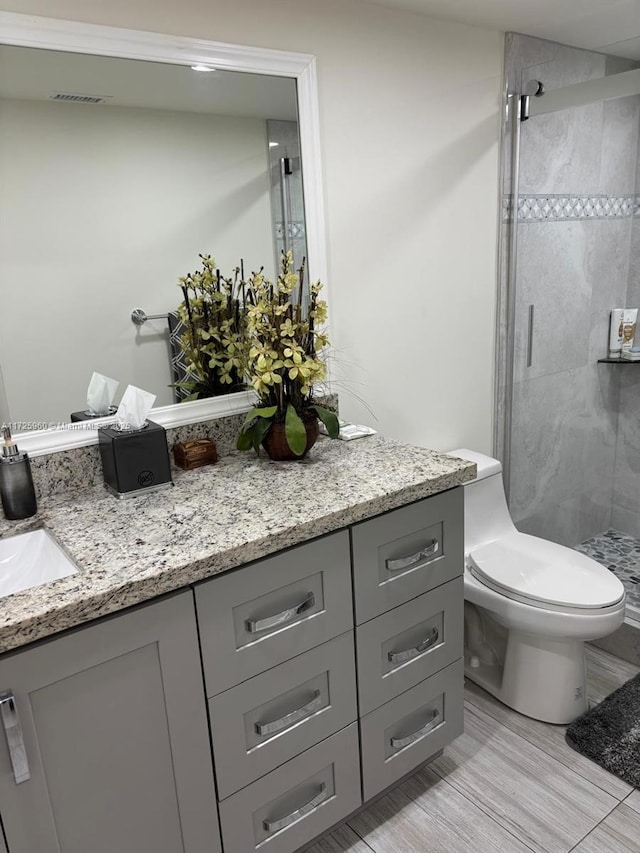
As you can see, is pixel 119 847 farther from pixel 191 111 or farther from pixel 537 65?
pixel 537 65

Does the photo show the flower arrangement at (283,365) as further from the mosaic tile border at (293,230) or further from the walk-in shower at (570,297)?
the walk-in shower at (570,297)

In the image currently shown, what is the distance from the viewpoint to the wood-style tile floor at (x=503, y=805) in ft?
5.56

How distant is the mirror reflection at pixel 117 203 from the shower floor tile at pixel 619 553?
2.09 meters

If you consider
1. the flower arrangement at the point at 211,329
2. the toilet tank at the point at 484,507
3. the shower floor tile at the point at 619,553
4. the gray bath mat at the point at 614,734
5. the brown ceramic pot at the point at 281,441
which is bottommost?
the gray bath mat at the point at 614,734

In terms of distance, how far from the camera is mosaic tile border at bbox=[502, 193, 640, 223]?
8.18ft

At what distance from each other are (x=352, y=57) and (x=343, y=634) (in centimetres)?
164

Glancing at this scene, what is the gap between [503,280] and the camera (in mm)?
2512

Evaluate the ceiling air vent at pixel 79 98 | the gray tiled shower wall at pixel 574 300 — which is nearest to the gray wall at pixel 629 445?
the gray tiled shower wall at pixel 574 300

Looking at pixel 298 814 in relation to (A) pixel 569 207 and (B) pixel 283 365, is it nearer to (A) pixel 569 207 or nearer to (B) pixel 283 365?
(B) pixel 283 365

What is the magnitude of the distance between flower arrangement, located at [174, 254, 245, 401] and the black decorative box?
0.84 ft

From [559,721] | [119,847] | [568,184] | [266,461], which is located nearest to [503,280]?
[568,184]

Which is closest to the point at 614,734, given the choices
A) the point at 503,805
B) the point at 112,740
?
the point at 503,805

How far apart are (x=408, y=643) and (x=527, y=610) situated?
500 mm

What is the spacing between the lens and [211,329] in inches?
72.7
